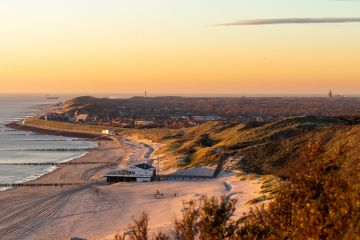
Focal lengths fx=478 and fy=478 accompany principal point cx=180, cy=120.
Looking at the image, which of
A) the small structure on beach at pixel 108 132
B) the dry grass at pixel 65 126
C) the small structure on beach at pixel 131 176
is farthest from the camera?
the dry grass at pixel 65 126

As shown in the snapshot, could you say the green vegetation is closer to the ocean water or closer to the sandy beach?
the sandy beach

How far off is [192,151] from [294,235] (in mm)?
64813

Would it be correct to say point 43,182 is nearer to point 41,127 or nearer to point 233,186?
point 233,186

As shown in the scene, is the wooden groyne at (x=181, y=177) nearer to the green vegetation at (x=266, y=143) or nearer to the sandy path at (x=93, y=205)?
the sandy path at (x=93, y=205)

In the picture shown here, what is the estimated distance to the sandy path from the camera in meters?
39.7

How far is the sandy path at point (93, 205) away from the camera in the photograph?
1564 inches

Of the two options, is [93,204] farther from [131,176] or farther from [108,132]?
[108,132]

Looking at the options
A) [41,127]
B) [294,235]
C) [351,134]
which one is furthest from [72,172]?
[41,127]

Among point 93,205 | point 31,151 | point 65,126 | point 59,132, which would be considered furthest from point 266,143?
point 65,126

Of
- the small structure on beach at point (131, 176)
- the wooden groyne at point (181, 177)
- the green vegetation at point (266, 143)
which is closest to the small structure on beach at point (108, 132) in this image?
the green vegetation at point (266, 143)

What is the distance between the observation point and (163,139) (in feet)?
366

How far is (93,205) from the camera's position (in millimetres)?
48438

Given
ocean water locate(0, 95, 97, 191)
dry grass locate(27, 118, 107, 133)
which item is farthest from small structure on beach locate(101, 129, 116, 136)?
ocean water locate(0, 95, 97, 191)

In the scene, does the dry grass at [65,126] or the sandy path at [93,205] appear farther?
the dry grass at [65,126]
